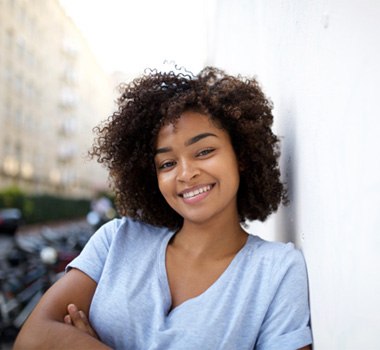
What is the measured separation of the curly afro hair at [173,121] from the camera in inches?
67.3

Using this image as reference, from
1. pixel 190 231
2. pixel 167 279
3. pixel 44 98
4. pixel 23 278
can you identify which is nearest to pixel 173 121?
pixel 190 231

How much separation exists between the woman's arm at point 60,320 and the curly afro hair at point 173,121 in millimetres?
360

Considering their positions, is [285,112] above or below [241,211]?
above

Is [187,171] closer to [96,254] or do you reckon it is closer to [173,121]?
[173,121]

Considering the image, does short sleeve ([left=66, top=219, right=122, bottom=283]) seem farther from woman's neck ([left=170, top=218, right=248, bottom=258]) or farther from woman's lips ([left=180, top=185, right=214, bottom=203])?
woman's lips ([left=180, top=185, right=214, bottom=203])

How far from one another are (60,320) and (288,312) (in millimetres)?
727

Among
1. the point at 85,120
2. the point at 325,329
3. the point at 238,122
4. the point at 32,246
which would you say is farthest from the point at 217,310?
the point at 85,120

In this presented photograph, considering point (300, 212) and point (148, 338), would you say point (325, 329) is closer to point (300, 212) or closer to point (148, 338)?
point (300, 212)

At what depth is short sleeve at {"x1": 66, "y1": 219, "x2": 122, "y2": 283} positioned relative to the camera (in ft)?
5.58

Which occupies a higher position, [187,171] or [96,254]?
[187,171]

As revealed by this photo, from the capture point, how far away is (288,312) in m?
1.39

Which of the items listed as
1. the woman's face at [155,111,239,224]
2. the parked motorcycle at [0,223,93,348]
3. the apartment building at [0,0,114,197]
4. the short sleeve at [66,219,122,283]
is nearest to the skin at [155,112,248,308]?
the woman's face at [155,111,239,224]

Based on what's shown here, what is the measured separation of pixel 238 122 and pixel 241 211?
15.3 inches

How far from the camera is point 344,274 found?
1.08 m
